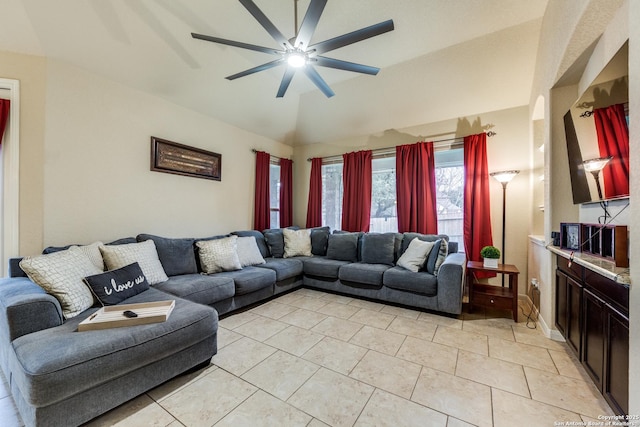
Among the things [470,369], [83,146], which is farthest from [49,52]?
[470,369]

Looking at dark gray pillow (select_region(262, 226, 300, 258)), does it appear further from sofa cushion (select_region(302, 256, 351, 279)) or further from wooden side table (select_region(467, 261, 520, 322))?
A: wooden side table (select_region(467, 261, 520, 322))

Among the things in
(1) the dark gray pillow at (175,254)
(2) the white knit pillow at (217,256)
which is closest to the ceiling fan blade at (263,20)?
(2) the white knit pillow at (217,256)

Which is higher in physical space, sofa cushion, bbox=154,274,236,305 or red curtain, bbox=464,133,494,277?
red curtain, bbox=464,133,494,277

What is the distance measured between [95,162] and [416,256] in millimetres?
3839

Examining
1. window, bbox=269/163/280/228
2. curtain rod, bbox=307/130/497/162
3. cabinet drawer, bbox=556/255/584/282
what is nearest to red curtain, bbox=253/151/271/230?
window, bbox=269/163/280/228

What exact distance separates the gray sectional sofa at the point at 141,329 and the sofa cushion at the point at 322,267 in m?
0.14

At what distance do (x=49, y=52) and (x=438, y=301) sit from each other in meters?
4.65

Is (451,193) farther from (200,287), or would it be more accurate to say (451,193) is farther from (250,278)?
(200,287)

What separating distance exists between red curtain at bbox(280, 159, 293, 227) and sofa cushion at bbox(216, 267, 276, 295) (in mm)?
1839

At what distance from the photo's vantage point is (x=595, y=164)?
1.87 m

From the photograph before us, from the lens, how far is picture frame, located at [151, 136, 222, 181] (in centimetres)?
321

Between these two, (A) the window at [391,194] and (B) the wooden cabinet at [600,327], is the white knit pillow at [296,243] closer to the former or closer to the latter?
(A) the window at [391,194]

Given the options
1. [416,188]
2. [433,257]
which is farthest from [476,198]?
[433,257]

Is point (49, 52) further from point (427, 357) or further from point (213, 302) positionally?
point (427, 357)
